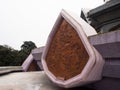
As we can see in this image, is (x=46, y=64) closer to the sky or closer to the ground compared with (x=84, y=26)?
closer to the ground

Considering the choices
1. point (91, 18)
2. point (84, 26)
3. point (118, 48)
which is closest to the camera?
point (118, 48)

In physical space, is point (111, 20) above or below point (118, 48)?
below

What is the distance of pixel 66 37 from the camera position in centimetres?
624

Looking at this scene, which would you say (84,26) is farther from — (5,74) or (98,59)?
(5,74)

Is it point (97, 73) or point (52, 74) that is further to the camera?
point (52, 74)

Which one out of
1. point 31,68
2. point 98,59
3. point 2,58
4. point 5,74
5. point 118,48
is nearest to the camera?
point 118,48

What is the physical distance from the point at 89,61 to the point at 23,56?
2347cm

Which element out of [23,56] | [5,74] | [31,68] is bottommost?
[23,56]

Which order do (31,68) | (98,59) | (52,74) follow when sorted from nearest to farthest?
(98,59) → (52,74) → (31,68)

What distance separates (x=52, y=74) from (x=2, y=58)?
21.3 m

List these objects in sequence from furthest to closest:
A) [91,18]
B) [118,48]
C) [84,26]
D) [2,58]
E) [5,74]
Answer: [2,58] < [91,18] < [5,74] < [84,26] < [118,48]

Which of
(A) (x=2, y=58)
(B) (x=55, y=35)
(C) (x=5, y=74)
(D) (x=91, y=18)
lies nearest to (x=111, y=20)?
(D) (x=91, y=18)

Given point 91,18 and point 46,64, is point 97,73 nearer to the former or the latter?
point 46,64

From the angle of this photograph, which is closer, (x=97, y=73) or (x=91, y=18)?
(x=97, y=73)
